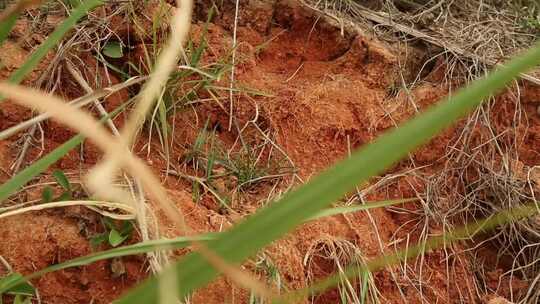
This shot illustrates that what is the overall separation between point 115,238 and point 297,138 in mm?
579

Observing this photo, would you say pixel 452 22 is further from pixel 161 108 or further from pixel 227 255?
pixel 227 255

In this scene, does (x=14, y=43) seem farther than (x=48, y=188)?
Yes

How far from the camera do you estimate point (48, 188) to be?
1.05 meters

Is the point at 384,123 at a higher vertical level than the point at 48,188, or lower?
lower

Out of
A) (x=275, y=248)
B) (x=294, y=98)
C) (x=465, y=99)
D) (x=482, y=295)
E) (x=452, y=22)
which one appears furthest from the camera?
(x=452, y=22)

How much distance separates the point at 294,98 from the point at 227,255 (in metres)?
1.24

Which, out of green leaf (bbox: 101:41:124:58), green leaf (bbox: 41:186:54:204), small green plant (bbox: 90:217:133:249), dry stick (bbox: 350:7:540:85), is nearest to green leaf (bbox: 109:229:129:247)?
small green plant (bbox: 90:217:133:249)

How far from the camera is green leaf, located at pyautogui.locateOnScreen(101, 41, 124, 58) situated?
138cm

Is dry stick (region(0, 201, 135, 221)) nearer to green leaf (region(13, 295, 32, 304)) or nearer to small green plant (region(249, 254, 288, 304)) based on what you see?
green leaf (region(13, 295, 32, 304))

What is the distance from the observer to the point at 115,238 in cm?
104

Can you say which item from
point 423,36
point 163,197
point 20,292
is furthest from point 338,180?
point 423,36

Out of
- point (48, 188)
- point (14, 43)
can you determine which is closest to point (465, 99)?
point (48, 188)

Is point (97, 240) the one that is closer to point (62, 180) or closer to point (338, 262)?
point (62, 180)

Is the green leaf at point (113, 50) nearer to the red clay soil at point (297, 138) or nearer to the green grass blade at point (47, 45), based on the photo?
the red clay soil at point (297, 138)
